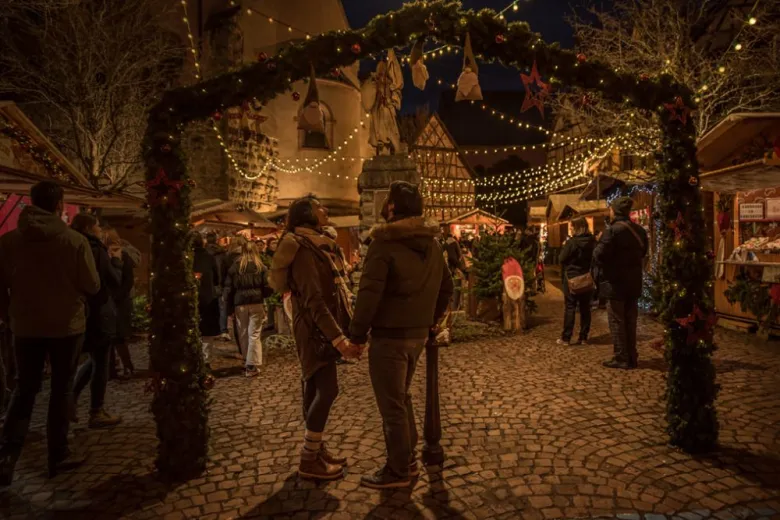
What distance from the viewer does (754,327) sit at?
8.99 meters

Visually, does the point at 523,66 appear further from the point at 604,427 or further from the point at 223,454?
the point at 223,454

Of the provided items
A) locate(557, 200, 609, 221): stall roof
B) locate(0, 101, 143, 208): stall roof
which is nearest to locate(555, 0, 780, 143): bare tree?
locate(557, 200, 609, 221): stall roof

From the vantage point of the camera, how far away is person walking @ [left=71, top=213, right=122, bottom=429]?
15.4 ft

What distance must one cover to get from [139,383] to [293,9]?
21.0 m

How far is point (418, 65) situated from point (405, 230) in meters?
2.00

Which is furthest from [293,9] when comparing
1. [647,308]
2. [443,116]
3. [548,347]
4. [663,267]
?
[443,116]

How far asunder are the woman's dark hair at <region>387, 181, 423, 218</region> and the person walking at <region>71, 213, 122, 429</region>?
270 cm

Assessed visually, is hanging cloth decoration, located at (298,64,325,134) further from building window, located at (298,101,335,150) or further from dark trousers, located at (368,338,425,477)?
building window, located at (298,101,335,150)

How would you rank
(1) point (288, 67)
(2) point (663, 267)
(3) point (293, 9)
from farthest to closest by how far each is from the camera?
(3) point (293, 9) < (2) point (663, 267) < (1) point (288, 67)

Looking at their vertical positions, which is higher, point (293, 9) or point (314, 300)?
point (293, 9)

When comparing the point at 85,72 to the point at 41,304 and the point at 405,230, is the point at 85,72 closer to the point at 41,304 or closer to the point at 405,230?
the point at 41,304

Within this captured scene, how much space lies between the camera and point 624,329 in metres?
6.85

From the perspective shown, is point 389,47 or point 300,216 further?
point 389,47

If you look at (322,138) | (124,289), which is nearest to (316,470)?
(124,289)
